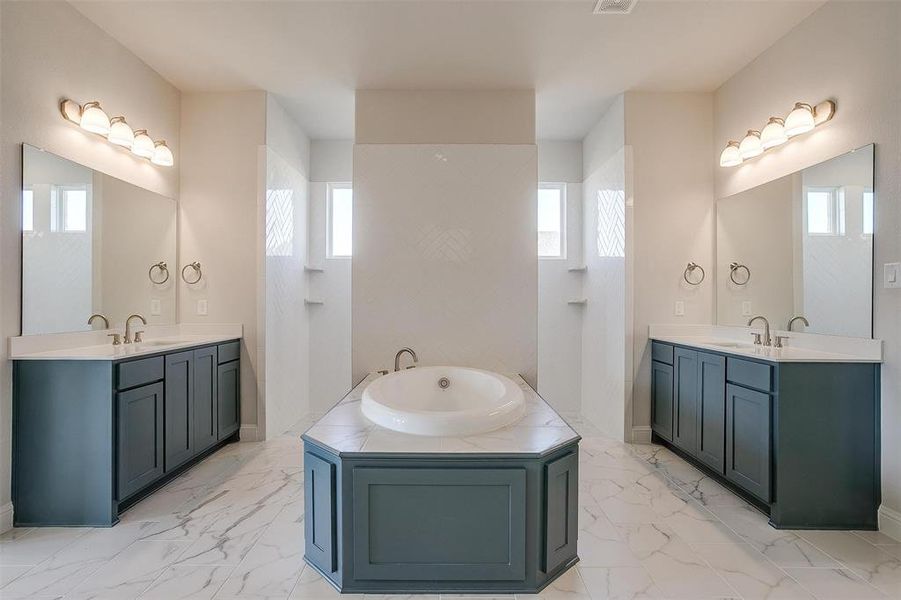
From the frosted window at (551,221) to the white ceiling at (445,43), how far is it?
43.1 inches

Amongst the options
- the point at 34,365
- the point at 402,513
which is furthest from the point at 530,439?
the point at 34,365

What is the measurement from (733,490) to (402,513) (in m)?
2.11

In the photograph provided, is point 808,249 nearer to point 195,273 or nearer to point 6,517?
point 195,273

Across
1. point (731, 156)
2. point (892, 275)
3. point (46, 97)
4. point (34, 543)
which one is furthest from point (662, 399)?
point (46, 97)

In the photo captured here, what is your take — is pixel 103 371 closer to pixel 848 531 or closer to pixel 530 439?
pixel 530 439

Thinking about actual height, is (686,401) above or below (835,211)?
below

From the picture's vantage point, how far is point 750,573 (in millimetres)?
1945

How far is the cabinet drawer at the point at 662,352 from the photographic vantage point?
337cm

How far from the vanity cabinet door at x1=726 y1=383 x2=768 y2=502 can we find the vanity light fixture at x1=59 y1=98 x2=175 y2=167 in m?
4.00

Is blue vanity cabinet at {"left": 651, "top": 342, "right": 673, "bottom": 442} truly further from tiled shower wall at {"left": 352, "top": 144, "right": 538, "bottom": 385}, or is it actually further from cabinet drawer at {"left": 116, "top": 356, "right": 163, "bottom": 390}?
cabinet drawer at {"left": 116, "top": 356, "right": 163, "bottom": 390}

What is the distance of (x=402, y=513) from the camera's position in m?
1.76

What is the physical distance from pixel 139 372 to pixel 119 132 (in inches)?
60.8

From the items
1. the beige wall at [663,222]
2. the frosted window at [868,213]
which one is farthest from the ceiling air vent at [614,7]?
the frosted window at [868,213]

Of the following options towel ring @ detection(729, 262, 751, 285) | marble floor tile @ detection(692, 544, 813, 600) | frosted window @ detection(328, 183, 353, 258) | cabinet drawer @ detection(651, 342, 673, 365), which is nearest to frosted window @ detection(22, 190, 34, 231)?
frosted window @ detection(328, 183, 353, 258)
